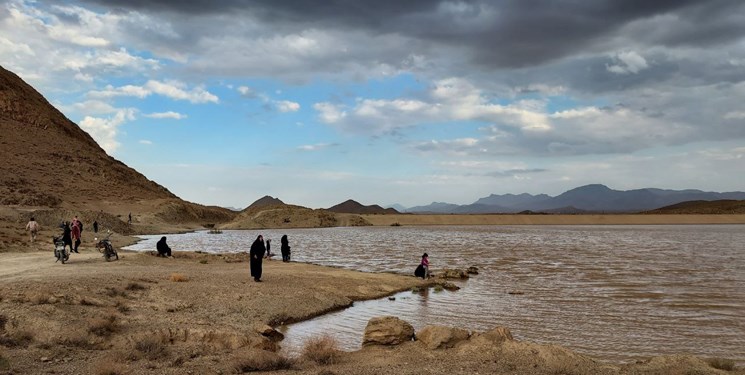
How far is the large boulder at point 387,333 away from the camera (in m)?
12.4

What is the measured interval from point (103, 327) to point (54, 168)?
99.3 metres

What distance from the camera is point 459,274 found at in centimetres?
2706

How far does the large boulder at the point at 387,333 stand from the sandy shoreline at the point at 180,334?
1.09 feet

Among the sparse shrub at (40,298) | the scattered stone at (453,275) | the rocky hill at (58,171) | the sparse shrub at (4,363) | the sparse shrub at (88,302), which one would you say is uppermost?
the rocky hill at (58,171)

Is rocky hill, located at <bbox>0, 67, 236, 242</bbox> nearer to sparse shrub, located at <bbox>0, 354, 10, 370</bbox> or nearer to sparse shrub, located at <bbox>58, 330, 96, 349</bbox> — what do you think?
sparse shrub, located at <bbox>58, 330, 96, 349</bbox>

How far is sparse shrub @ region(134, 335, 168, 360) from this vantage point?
35.4ft

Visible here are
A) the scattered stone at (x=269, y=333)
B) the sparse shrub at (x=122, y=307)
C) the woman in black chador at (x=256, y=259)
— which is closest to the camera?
the scattered stone at (x=269, y=333)

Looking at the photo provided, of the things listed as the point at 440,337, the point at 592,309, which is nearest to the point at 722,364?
the point at 440,337

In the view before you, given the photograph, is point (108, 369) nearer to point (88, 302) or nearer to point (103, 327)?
point (103, 327)

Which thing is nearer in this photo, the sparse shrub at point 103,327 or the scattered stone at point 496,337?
the scattered stone at point 496,337

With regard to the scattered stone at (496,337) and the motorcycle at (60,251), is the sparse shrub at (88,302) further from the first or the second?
the motorcycle at (60,251)

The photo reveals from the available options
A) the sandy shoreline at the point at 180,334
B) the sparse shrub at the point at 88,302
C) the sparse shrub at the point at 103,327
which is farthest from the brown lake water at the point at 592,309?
the sparse shrub at the point at 88,302

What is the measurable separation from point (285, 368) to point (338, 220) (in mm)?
115116

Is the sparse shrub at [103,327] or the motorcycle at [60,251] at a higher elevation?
the motorcycle at [60,251]
